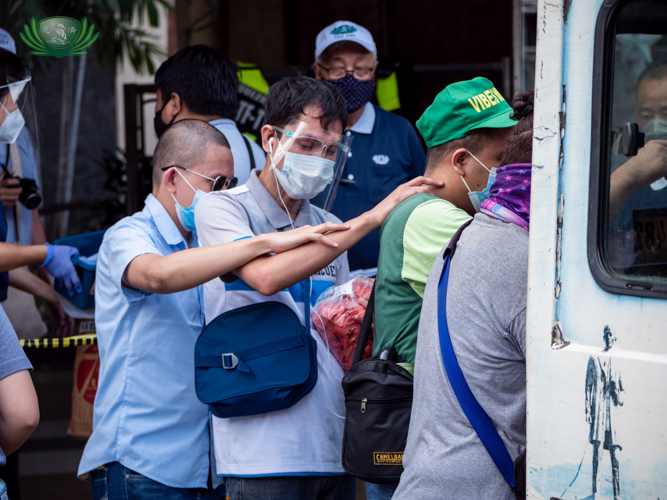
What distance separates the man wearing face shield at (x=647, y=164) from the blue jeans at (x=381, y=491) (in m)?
0.92

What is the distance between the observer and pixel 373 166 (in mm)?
3658

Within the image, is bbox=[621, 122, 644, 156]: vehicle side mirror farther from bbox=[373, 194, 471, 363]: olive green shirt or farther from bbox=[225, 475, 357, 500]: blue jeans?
bbox=[225, 475, 357, 500]: blue jeans

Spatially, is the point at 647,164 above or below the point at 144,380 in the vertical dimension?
above

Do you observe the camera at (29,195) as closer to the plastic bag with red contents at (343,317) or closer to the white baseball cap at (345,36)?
the white baseball cap at (345,36)

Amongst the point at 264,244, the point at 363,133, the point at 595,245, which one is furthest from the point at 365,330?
the point at 363,133

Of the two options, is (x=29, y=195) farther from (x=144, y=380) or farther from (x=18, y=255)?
(x=144, y=380)

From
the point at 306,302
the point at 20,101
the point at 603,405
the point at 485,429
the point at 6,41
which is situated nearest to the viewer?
the point at 603,405

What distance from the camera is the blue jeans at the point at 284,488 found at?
204 cm

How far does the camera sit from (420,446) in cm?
162

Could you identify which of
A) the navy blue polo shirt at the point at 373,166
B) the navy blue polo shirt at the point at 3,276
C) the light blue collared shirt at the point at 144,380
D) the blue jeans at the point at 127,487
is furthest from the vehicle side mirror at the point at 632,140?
the navy blue polo shirt at the point at 3,276

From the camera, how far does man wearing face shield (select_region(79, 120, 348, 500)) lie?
2.25 metres

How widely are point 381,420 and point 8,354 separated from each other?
971 millimetres

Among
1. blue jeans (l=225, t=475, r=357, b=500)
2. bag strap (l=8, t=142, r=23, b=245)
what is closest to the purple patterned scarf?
blue jeans (l=225, t=475, r=357, b=500)

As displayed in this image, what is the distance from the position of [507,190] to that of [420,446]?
0.60 metres
